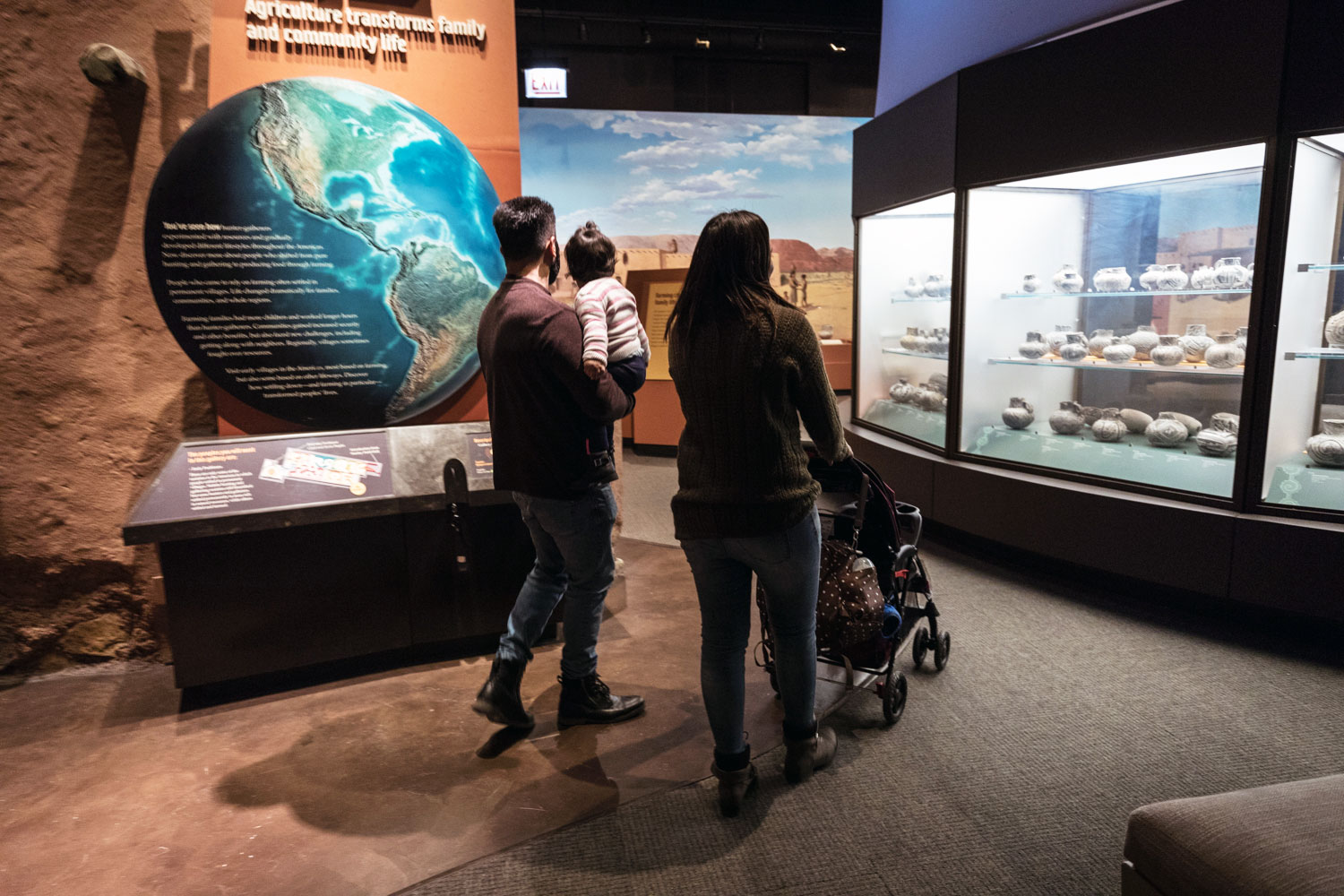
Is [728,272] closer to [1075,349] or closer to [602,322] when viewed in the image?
[602,322]

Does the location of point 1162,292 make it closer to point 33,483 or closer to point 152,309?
point 152,309

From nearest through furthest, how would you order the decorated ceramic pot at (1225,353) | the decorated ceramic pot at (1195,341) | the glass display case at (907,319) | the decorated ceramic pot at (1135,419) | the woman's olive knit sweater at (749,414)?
the woman's olive knit sweater at (749,414) → the decorated ceramic pot at (1225,353) → the decorated ceramic pot at (1195,341) → the decorated ceramic pot at (1135,419) → the glass display case at (907,319)

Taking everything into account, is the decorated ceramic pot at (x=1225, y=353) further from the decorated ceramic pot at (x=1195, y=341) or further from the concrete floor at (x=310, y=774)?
the concrete floor at (x=310, y=774)

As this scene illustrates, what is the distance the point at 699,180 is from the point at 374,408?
8968 millimetres

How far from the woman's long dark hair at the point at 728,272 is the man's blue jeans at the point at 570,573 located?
2.51 ft

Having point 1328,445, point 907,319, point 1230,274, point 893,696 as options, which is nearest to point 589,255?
point 893,696

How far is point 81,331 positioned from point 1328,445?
17.2ft

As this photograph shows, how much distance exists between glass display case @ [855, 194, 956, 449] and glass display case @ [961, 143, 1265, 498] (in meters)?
0.27

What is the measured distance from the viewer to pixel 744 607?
2150mm

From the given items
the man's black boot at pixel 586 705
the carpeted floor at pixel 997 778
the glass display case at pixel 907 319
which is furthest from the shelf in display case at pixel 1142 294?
the man's black boot at pixel 586 705

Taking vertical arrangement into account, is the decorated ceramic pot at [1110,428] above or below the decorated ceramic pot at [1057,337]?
below

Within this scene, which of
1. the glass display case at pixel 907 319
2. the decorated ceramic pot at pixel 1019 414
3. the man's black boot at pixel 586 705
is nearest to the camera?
the man's black boot at pixel 586 705

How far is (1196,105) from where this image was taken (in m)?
3.38

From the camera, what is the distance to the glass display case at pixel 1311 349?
10.6 ft
